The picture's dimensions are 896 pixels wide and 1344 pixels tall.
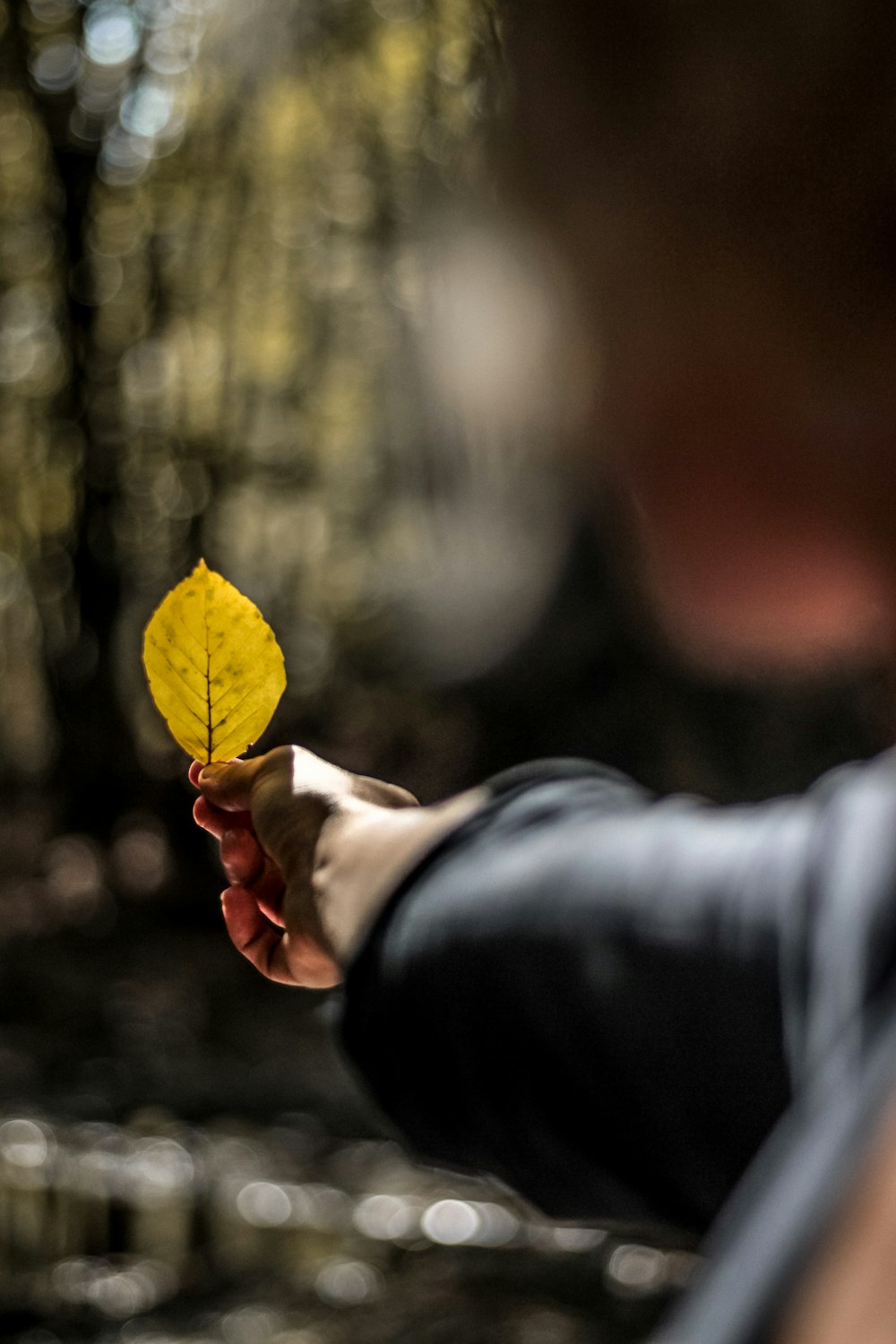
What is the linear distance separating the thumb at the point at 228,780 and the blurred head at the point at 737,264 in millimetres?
85

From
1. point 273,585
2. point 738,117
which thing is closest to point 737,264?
point 738,117

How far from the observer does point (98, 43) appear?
42 cm

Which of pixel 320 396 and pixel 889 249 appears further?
pixel 320 396

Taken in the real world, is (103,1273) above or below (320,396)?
below

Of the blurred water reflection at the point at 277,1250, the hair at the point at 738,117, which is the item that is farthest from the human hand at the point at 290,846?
the blurred water reflection at the point at 277,1250

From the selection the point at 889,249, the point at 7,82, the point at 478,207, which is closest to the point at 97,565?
the point at 478,207

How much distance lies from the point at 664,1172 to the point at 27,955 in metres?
1.52

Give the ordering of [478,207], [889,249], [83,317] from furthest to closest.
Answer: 1. [83,317]
2. [478,207]
3. [889,249]

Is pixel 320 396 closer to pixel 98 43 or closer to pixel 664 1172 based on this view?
pixel 98 43

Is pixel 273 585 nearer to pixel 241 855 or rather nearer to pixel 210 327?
pixel 210 327

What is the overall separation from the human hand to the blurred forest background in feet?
0.29

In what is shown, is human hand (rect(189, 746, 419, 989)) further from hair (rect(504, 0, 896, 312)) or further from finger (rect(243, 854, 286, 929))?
hair (rect(504, 0, 896, 312))

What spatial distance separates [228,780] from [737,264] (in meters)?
0.12

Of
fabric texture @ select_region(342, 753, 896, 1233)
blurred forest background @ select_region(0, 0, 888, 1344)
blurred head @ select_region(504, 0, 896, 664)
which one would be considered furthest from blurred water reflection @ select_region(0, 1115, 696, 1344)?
blurred head @ select_region(504, 0, 896, 664)
